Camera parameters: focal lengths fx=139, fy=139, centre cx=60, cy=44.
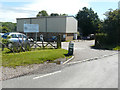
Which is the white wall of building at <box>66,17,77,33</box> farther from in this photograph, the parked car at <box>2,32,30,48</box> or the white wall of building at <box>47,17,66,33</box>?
the parked car at <box>2,32,30,48</box>

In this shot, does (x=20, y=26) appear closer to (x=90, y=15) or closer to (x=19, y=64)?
(x=90, y=15)

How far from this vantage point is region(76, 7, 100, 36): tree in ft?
166

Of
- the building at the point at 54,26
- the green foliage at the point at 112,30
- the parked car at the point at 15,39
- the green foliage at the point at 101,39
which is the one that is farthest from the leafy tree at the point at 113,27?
the building at the point at 54,26

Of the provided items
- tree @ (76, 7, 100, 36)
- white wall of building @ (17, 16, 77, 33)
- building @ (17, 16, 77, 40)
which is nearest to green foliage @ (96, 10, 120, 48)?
building @ (17, 16, 77, 40)

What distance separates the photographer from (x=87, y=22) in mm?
50844

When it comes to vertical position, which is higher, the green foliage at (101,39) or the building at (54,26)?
the building at (54,26)

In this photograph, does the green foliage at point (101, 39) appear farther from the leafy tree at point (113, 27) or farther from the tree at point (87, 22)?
the tree at point (87, 22)

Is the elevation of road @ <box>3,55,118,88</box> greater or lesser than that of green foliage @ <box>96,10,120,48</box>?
lesser

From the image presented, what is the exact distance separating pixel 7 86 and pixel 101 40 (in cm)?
1700

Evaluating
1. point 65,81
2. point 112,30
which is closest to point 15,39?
point 65,81

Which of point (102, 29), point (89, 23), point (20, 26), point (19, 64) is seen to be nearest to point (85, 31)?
point (89, 23)

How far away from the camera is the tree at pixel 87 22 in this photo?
166 feet

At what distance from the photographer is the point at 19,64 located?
27.3 feet

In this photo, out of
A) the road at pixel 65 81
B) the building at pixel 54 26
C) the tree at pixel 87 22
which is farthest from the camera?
the tree at pixel 87 22
